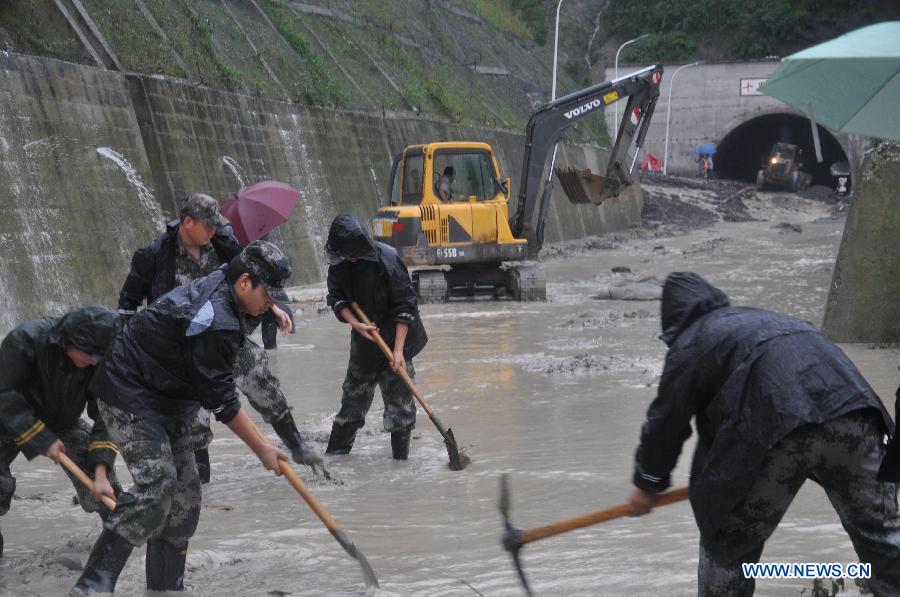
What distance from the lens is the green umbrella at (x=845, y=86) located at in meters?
4.54

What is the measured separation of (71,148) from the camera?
1515 centimetres

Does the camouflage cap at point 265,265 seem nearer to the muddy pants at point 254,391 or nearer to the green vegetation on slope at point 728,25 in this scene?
the muddy pants at point 254,391

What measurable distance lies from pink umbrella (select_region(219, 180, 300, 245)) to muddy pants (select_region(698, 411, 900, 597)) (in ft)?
18.5

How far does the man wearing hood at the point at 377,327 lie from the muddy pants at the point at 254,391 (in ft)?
2.69

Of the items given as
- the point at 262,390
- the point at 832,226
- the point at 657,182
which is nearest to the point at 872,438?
the point at 262,390

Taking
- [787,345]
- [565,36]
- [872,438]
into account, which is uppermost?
[565,36]

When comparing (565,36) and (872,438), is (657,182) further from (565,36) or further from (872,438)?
(872,438)

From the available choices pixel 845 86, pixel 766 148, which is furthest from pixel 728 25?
pixel 845 86

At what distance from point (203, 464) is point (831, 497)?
13.8ft

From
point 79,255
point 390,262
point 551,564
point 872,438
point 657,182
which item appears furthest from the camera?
point 657,182

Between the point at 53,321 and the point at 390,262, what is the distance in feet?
9.34

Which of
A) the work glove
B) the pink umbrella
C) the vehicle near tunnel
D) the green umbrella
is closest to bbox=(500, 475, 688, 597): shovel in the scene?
the work glove

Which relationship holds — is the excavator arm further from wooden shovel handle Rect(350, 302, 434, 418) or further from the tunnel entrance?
the tunnel entrance

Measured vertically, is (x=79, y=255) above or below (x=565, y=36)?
below
